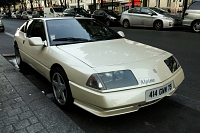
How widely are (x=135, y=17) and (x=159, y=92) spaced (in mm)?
12383

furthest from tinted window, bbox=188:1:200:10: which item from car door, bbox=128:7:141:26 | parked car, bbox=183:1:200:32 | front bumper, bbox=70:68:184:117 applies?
front bumper, bbox=70:68:184:117

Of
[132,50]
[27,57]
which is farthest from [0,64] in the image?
[132,50]

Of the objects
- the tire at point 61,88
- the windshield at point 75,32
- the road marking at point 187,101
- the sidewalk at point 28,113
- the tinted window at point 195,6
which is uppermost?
the tinted window at point 195,6

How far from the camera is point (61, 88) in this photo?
3.12 m

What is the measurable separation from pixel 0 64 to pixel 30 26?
5.63ft

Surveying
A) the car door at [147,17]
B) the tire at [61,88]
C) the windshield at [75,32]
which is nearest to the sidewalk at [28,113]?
the tire at [61,88]

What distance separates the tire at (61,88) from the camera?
2939mm

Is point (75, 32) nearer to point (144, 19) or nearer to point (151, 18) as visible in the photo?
point (151, 18)

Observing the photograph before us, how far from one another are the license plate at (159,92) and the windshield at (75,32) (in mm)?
1589

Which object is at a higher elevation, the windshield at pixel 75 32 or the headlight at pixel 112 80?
the windshield at pixel 75 32

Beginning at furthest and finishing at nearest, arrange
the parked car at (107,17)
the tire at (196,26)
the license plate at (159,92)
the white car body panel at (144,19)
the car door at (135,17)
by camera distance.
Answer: the parked car at (107,17) → the car door at (135,17) → the white car body panel at (144,19) → the tire at (196,26) → the license plate at (159,92)

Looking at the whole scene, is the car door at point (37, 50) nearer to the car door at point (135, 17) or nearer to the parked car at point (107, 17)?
the car door at point (135, 17)

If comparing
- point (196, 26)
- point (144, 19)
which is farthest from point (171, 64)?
point (144, 19)

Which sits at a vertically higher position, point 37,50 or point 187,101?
point 37,50
